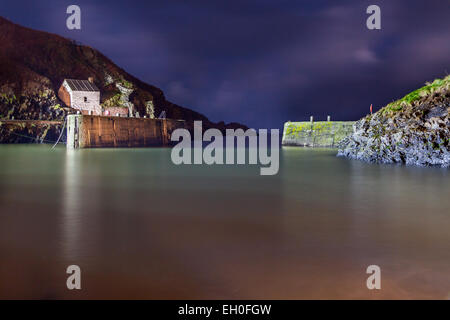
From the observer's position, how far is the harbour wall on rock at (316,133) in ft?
152

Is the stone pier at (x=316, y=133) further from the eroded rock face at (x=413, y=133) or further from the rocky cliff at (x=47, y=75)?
the rocky cliff at (x=47, y=75)

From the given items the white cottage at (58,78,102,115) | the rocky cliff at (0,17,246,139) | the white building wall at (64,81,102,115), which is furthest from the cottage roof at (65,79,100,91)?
the rocky cliff at (0,17,246,139)

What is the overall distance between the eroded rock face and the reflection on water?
769 centimetres

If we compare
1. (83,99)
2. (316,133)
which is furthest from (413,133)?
(83,99)

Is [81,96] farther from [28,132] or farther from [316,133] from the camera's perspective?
[316,133]

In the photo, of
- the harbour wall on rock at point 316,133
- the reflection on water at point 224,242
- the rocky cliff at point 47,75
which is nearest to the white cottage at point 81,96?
the rocky cliff at point 47,75

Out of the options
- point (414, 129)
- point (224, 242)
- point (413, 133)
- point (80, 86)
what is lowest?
point (224, 242)

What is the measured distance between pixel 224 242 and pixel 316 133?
44427mm

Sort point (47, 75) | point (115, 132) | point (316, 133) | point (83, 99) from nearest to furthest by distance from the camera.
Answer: point (115, 132), point (316, 133), point (83, 99), point (47, 75)

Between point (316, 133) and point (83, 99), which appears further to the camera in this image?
point (83, 99)

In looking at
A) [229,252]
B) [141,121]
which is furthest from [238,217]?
[141,121]

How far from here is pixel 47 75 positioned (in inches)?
3472

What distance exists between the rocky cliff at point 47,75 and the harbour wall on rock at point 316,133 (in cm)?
4020
